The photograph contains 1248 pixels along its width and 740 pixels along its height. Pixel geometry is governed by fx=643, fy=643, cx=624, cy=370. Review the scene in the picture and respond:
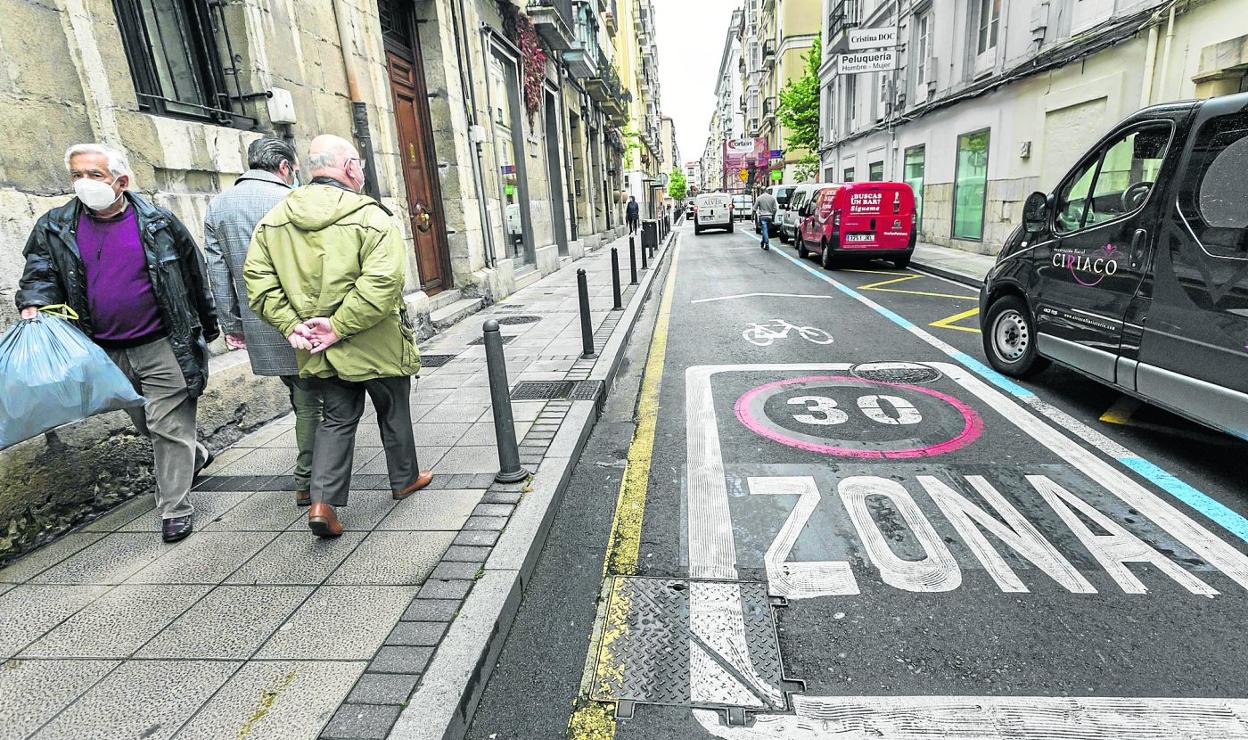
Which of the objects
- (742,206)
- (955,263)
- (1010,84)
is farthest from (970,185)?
(742,206)

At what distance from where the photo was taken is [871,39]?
1781 centimetres

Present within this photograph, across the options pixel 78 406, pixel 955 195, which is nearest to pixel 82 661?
pixel 78 406

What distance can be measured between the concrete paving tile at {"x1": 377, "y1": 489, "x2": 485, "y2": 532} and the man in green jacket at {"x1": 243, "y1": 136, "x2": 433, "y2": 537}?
34cm

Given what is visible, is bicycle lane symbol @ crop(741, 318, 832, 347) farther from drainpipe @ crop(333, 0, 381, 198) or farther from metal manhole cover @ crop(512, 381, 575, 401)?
drainpipe @ crop(333, 0, 381, 198)

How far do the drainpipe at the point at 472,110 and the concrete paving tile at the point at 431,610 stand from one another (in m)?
9.12

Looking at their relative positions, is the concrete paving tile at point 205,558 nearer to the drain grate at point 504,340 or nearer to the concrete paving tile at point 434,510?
the concrete paving tile at point 434,510

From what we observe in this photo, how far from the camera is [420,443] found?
4648 mm

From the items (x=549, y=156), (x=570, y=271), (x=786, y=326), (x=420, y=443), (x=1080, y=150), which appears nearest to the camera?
(x=420, y=443)

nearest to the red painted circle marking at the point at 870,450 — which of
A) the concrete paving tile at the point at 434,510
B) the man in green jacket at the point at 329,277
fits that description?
the concrete paving tile at the point at 434,510

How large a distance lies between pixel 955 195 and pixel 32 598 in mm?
20101

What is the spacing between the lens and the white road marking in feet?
9.57

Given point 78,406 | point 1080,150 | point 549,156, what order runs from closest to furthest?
point 78,406, point 1080,150, point 549,156

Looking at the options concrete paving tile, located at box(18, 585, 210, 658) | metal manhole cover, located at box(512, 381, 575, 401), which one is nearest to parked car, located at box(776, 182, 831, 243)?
metal manhole cover, located at box(512, 381, 575, 401)

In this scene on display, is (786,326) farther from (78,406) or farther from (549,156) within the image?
(549,156)
